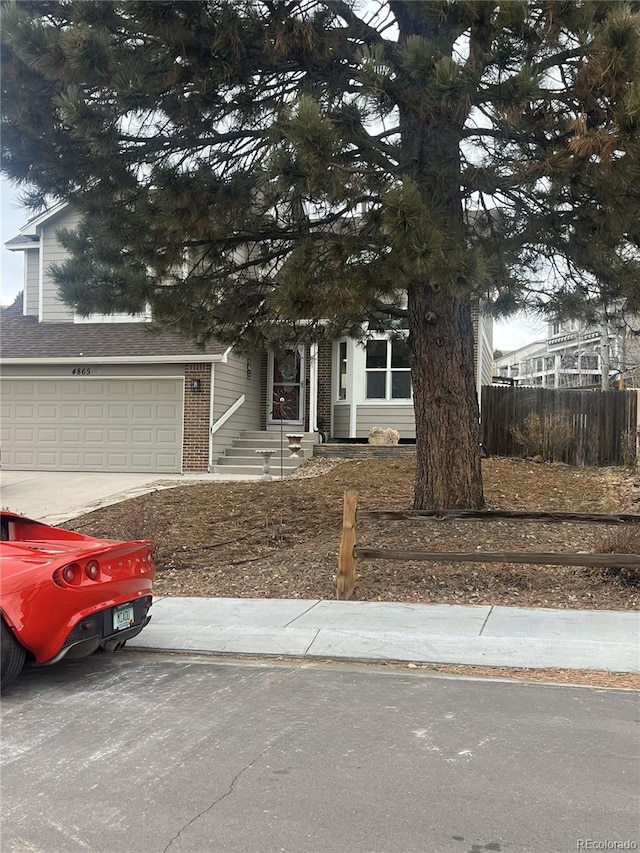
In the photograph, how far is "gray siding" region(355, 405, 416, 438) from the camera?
63.1 ft

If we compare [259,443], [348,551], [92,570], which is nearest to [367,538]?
[348,551]

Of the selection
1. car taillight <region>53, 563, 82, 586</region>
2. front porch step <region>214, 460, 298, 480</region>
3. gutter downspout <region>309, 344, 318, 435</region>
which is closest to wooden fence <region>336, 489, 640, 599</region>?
car taillight <region>53, 563, 82, 586</region>

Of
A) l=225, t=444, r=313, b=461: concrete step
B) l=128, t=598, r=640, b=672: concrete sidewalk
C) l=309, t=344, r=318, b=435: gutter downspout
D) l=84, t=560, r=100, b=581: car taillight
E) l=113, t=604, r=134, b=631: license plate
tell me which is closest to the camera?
l=84, t=560, r=100, b=581: car taillight

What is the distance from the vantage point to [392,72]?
702 cm

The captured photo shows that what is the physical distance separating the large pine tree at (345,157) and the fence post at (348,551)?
6.31 ft

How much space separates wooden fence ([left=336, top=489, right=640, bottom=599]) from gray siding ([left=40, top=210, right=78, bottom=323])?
46.5 feet

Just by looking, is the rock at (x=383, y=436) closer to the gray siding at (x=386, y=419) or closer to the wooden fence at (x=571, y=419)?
the gray siding at (x=386, y=419)

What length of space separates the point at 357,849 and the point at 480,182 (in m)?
6.76

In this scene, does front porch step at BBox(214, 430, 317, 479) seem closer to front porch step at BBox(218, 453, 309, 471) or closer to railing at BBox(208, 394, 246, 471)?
front porch step at BBox(218, 453, 309, 471)

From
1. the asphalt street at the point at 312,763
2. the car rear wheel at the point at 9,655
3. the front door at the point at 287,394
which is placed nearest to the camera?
the asphalt street at the point at 312,763

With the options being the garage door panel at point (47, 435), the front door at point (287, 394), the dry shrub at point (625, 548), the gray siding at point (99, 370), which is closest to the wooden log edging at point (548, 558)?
the dry shrub at point (625, 548)

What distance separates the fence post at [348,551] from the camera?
7574mm

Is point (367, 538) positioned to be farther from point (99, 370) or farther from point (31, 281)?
point (31, 281)

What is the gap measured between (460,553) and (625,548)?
2.04 metres
